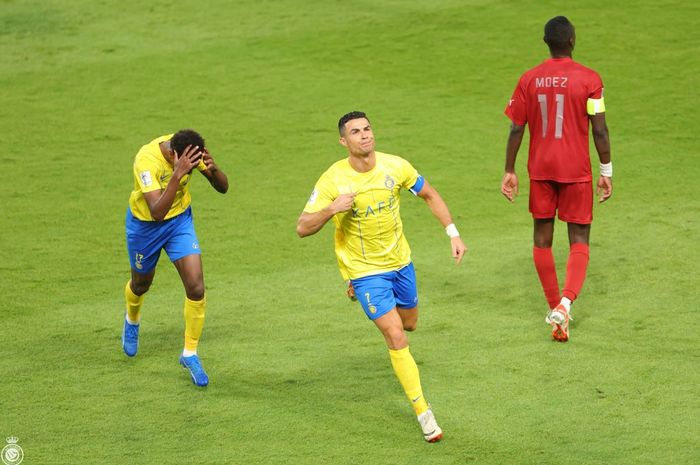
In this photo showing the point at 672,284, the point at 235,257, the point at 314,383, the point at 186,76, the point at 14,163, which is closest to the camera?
the point at 314,383

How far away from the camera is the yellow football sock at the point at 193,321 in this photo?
9117 millimetres

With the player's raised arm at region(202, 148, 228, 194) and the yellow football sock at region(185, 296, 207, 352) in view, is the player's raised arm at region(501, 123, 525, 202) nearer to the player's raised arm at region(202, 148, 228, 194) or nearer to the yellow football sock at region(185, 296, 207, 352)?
the player's raised arm at region(202, 148, 228, 194)

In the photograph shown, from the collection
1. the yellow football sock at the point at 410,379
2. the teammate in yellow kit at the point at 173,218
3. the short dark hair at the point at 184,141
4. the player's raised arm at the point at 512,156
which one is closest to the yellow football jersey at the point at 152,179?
the teammate in yellow kit at the point at 173,218

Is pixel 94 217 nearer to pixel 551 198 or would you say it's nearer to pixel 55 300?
pixel 55 300

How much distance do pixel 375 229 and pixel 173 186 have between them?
1620mm

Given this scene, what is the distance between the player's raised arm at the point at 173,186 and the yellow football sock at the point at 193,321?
74cm

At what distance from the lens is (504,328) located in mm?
9875

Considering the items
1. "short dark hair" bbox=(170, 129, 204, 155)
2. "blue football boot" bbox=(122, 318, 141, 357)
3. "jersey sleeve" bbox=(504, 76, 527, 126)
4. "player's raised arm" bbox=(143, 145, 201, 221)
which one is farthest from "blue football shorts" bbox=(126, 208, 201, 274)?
"jersey sleeve" bbox=(504, 76, 527, 126)

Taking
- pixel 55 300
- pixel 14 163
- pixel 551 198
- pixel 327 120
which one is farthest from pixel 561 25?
pixel 14 163

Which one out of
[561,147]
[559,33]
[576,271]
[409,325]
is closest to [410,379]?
[409,325]

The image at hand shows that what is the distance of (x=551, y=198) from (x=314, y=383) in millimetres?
2563

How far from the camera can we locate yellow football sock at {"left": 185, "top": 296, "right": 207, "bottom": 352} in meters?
9.12

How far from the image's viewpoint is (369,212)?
8.18 metres

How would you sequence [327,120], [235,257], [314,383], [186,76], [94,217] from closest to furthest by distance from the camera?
[314,383]
[235,257]
[94,217]
[327,120]
[186,76]
